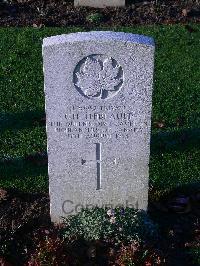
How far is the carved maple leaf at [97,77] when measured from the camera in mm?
4512

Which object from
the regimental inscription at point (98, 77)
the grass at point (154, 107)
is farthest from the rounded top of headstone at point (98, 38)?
the grass at point (154, 107)

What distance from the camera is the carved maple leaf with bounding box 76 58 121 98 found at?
14.8ft

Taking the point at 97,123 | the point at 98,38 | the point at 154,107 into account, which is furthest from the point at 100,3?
the point at 98,38

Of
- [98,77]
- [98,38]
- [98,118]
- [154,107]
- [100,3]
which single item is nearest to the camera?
[98,38]

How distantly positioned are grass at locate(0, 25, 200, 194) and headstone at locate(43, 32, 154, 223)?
2.50 feet

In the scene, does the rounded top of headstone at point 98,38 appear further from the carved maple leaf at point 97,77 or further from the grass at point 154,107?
the grass at point 154,107

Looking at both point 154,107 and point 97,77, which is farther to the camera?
point 154,107

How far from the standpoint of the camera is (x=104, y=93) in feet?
15.3

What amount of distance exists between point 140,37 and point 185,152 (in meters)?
2.17

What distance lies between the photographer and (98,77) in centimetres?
459

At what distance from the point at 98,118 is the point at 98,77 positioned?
14.2 inches

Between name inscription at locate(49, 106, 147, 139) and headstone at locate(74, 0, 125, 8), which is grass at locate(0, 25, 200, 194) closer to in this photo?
headstone at locate(74, 0, 125, 8)

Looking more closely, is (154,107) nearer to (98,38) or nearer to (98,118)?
(98,118)

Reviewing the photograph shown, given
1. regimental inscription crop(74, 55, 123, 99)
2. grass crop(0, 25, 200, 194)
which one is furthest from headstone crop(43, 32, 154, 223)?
grass crop(0, 25, 200, 194)
